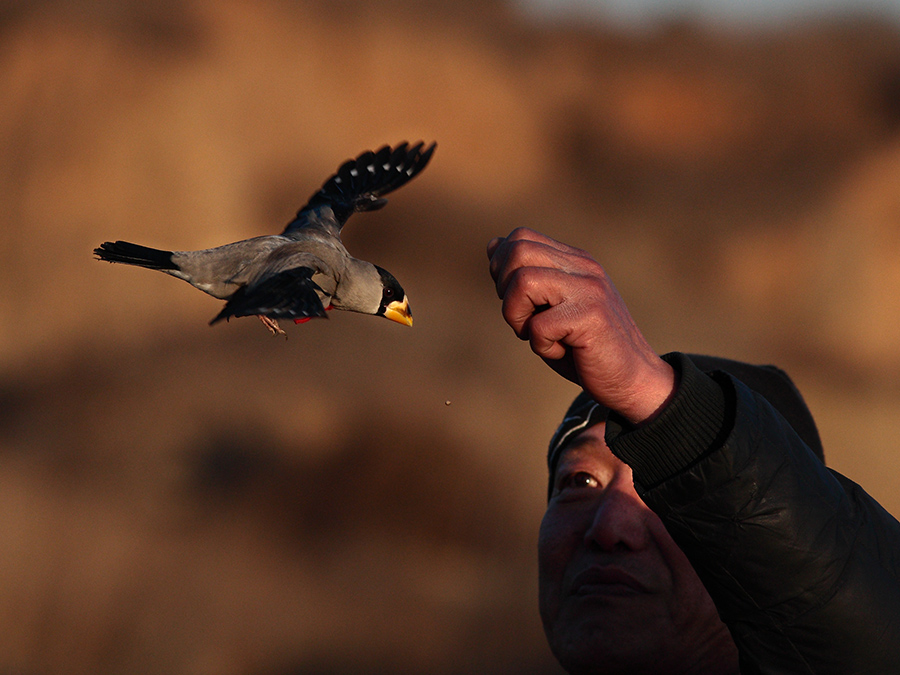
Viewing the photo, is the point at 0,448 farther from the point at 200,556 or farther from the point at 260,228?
the point at 260,228

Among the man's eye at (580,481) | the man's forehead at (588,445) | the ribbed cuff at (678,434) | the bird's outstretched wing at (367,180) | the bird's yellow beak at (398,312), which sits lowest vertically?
the man's eye at (580,481)

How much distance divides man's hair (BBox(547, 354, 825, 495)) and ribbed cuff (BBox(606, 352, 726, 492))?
637mm

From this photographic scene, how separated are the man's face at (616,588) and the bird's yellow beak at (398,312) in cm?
71

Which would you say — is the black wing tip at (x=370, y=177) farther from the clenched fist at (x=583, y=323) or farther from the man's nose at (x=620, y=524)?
the man's nose at (x=620, y=524)

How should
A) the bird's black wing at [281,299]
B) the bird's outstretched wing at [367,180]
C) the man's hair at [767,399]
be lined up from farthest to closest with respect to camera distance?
the man's hair at [767,399], the bird's outstretched wing at [367,180], the bird's black wing at [281,299]

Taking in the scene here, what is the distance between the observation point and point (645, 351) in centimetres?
92

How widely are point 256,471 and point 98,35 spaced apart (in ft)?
6.74

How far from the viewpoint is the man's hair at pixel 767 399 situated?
1.59 metres

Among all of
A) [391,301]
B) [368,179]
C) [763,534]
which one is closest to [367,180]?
[368,179]

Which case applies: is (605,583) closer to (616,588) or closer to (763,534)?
(616,588)

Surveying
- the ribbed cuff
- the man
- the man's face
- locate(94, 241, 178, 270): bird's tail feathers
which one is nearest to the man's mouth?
the man's face

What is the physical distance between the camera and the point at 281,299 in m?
0.78

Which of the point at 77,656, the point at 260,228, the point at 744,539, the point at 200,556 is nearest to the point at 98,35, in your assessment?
the point at 260,228

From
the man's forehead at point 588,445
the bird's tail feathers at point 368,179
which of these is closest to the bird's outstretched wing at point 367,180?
the bird's tail feathers at point 368,179
